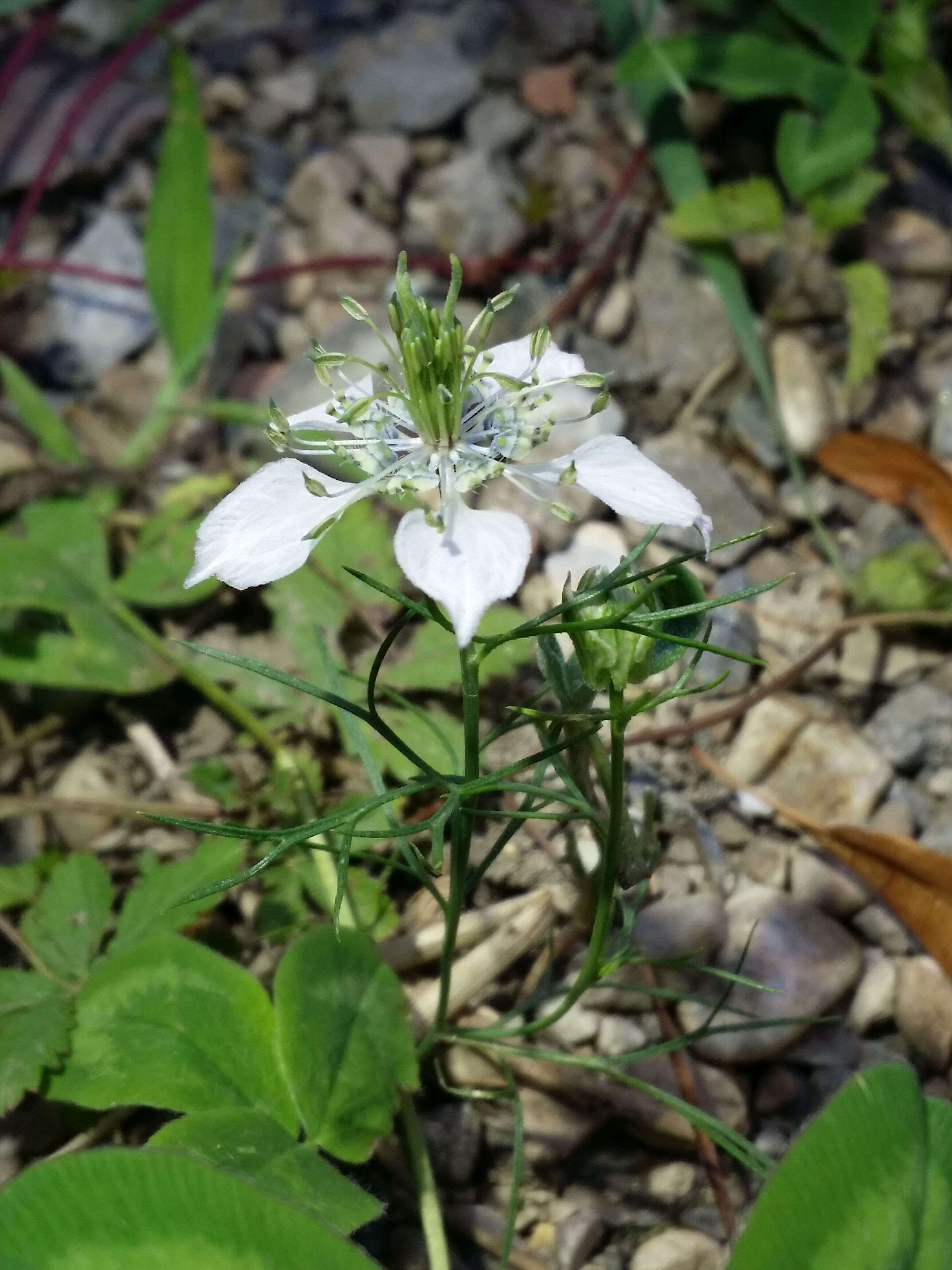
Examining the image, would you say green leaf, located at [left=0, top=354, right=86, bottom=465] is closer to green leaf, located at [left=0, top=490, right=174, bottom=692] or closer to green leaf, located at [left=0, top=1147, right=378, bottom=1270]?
green leaf, located at [left=0, top=490, right=174, bottom=692]

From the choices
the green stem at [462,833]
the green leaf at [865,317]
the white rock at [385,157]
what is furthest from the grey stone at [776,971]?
the white rock at [385,157]

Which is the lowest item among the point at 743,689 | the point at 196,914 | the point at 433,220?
the point at 743,689

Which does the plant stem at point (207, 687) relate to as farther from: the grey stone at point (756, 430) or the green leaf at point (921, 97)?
the green leaf at point (921, 97)

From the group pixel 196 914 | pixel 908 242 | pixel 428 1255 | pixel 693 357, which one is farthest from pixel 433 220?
A: pixel 428 1255

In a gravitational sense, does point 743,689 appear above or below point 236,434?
below

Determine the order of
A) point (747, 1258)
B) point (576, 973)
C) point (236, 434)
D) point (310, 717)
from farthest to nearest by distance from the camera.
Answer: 1. point (236, 434)
2. point (310, 717)
3. point (576, 973)
4. point (747, 1258)

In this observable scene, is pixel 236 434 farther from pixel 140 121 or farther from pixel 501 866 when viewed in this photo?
pixel 501 866
